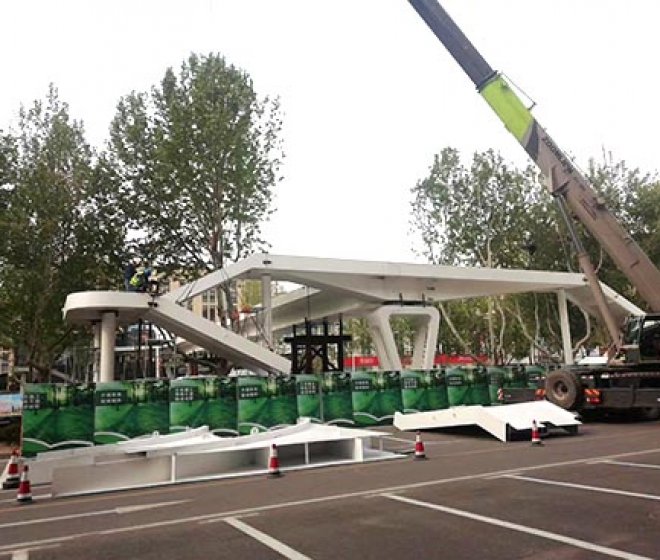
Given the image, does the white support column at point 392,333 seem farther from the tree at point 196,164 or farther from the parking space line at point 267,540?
the parking space line at point 267,540

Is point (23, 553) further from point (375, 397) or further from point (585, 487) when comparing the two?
point (375, 397)

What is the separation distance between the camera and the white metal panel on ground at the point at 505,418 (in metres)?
13.9

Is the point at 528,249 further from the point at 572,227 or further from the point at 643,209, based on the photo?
the point at 572,227

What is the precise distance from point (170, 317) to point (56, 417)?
7.86 m

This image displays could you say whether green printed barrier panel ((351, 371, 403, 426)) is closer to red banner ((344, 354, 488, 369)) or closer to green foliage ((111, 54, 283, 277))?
green foliage ((111, 54, 283, 277))

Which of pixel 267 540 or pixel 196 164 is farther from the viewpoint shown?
A: pixel 196 164

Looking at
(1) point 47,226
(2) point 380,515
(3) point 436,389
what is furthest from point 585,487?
(1) point 47,226

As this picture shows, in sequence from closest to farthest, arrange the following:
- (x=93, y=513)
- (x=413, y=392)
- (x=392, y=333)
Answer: (x=93, y=513), (x=413, y=392), (x=392, y=333)

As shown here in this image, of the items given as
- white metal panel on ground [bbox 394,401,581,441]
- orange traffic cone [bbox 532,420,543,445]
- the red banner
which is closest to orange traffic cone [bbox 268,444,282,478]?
orange traffic cone [bbox 532,420,543,445]

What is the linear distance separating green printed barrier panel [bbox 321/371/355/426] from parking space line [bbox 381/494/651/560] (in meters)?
9.48

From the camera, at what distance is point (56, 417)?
13.4m

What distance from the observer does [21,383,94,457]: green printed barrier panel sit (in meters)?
13.0

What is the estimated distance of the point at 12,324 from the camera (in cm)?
2791

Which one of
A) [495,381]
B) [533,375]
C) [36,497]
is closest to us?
[36,497]
